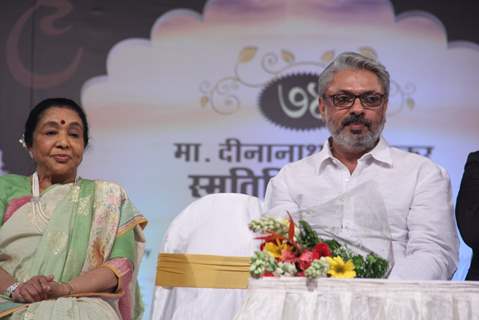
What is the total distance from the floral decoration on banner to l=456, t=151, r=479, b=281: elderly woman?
80 centimetres

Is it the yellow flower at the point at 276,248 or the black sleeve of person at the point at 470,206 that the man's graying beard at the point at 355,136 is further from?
the yellow flower at the point at 276,248

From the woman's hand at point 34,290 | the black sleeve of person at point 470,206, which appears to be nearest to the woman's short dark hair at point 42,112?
the woman's hand at point 34,290

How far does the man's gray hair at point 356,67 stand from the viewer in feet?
11.5

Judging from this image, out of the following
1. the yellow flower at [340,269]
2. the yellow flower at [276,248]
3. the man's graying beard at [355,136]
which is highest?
the man's graying beard at [355,136]

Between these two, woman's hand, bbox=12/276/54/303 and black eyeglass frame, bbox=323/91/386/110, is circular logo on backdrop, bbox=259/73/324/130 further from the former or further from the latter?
woman's hand, bbox=12/276/54/303

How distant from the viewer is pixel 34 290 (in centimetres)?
328

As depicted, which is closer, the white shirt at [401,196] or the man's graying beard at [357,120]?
the white shirt at [401,196]

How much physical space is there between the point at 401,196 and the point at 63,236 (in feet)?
4.03

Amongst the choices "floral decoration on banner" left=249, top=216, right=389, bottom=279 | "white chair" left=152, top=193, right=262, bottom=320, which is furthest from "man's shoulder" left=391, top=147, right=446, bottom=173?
"floral decoration on banner" left=249, top=216, right=389, bottom=279

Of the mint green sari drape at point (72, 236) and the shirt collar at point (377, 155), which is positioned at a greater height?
the shirt collar at point (377, 155)

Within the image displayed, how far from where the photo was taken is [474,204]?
11.1 ft

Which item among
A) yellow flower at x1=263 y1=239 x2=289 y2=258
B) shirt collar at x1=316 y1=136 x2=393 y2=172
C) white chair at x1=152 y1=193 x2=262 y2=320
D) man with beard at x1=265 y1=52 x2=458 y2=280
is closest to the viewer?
yellow flower at x1=263 y1=239 x2=289 y2=258

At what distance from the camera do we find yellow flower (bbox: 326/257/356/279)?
2537 millimetres

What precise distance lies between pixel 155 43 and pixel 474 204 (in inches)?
103
